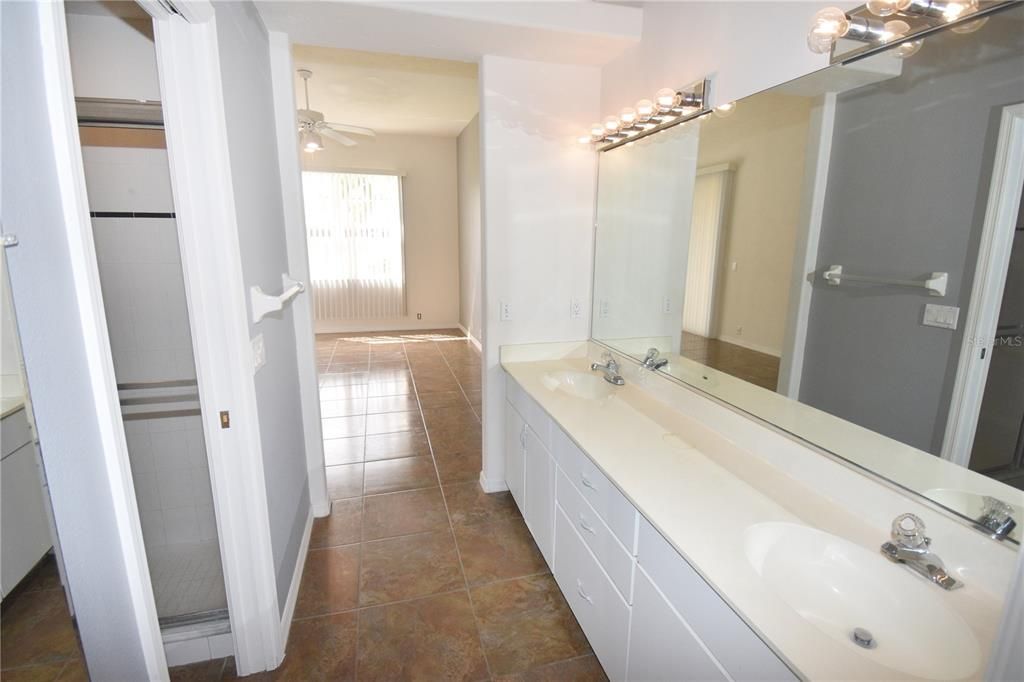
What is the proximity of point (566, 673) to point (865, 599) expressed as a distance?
1.06m

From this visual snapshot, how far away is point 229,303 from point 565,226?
5.72ft

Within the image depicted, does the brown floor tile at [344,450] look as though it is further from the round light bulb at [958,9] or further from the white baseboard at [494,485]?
the round light bulb at [958,9]

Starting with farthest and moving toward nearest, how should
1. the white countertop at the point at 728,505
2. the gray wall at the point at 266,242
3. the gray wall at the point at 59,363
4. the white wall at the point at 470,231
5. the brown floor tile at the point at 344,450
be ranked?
the white wall at the point at 470,231
the brown floor tile at the point at 344,450
the gray wall at the point at 266,242
the white countertop at the point at 728,505
the gray wall at the point at 59,363

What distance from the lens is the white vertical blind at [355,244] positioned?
6746mm

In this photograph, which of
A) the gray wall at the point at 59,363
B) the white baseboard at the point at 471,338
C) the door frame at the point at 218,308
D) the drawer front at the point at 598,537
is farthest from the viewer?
the white baseboard at the point at 471,338

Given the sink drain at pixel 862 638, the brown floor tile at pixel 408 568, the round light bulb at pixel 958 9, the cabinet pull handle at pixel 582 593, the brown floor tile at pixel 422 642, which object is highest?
the round light bulb at pixel 958 9

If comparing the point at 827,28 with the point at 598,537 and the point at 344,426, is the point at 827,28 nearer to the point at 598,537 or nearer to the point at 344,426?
the point at 598,537

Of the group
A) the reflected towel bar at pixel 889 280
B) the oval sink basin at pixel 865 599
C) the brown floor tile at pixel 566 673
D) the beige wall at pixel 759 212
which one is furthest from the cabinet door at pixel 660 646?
the reflected towel bar at pixel 889 280

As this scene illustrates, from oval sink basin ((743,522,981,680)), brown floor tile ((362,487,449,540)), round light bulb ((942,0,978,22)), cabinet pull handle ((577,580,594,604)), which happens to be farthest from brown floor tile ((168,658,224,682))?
round light bulb ((942,0,978,22))

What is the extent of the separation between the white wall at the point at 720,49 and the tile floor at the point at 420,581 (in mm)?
2128

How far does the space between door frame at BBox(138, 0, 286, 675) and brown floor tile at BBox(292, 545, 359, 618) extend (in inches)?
11.9

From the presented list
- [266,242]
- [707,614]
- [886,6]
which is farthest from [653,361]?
[266,242]

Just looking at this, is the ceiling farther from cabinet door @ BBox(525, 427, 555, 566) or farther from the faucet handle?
the faucet handle

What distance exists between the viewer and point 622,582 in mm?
1394
